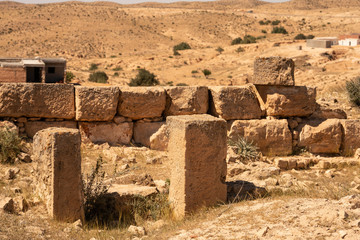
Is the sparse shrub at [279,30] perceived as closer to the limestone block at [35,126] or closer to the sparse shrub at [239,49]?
the sparse shrub at [239,49]

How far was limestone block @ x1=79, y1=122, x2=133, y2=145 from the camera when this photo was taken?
8422mm

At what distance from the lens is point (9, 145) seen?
737 centimetres

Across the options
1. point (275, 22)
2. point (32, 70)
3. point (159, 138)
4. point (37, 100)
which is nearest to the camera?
point (37, 100)

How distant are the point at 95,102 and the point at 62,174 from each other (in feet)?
10.4

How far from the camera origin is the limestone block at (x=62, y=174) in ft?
16.9

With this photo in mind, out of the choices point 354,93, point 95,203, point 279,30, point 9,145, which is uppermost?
point 279,30

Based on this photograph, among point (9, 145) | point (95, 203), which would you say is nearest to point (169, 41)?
point (9, 145)

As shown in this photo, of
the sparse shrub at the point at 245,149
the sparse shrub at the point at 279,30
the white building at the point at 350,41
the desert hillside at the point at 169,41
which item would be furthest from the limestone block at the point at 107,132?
the sparse shrub at the point at 279,30

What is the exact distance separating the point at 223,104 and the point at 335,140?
2588 millimetres

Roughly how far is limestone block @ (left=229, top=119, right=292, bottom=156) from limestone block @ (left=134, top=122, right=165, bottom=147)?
1590mm

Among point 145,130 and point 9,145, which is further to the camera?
point 145,130

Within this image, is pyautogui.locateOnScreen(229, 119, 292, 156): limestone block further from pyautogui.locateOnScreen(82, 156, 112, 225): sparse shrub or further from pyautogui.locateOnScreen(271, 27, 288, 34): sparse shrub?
pyautogui.locateOnScreen(271, 27, 288, 34): sparse shrub

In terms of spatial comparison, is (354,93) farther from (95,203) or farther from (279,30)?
(279,30)

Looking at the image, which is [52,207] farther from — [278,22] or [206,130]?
[278,22]
